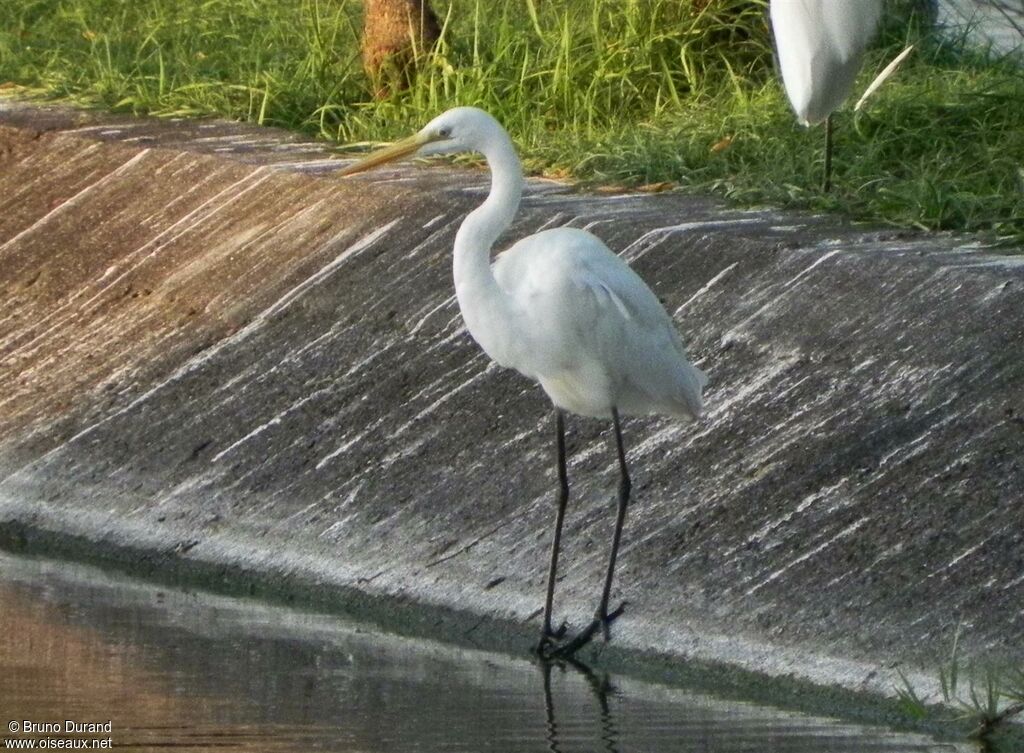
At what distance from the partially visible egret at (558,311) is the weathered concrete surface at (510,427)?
0.38 m

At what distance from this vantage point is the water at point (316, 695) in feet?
15.2

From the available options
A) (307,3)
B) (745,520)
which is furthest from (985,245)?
(307,3)

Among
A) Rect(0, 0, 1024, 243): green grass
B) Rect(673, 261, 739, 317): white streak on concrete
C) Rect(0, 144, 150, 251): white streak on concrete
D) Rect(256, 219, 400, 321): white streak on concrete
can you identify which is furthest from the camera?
Rect(0, 144, 150, 251): white streak on concrete

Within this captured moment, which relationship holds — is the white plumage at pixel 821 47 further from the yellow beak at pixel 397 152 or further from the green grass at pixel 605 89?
the yellow beak at pixel 397 152

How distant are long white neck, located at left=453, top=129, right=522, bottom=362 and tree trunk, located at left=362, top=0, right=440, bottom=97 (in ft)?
15.1

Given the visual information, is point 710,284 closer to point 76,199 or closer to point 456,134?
point 456,134

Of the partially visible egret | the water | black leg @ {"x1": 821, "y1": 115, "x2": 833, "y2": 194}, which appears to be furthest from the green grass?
the water

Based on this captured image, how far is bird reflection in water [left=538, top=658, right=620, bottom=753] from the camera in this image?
4.64 metres

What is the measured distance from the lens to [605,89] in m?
9.60

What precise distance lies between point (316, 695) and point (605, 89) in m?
5.13

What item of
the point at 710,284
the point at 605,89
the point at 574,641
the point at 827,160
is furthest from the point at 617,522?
the point at 605,89

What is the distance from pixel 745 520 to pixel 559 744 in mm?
1234

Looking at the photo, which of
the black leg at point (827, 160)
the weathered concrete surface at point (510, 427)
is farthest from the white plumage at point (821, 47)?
the weathered concrete surface at point (510, 427)

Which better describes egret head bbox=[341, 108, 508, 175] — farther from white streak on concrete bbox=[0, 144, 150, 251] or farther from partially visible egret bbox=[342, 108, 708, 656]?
white streak on concrete bbox=[0, 144, 150, 251]
